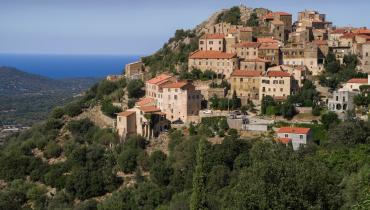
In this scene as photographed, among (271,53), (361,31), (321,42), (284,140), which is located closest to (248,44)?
(271,53)

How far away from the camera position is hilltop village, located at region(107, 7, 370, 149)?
45625mm

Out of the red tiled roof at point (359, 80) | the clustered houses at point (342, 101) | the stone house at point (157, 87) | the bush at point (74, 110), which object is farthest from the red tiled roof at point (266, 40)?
the bush at point (74, 110)

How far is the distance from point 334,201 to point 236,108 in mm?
25455

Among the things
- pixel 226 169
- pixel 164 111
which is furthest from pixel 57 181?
pixel 226 169

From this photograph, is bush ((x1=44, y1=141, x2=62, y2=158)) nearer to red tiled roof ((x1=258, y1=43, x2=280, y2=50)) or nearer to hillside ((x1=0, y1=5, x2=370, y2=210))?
hillside ((x1=0, y1=5, x2=370, y2=210))

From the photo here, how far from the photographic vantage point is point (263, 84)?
159ft

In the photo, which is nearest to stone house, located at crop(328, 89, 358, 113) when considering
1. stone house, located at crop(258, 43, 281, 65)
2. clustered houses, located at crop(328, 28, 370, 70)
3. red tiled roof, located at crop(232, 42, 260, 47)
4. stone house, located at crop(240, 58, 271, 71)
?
clustered houses, located at crop(328, 28, 370, 70)

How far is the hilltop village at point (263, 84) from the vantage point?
45.6 m

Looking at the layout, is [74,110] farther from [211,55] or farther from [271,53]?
[271,53]

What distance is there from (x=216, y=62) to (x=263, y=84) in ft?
20.1

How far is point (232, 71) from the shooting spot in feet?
172

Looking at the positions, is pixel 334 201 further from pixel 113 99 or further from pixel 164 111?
pixel 113 99

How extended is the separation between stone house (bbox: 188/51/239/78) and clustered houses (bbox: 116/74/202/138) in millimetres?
5018

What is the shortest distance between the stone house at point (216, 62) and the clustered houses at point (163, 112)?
5.02 metres
